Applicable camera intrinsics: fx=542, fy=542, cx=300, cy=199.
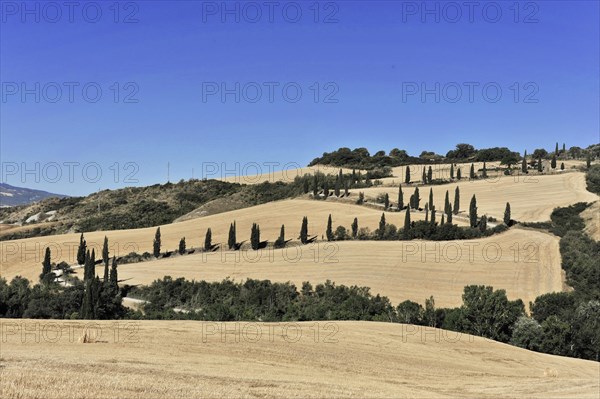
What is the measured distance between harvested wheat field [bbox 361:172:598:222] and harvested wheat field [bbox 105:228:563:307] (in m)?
16.0

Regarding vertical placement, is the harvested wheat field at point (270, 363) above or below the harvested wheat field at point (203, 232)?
below

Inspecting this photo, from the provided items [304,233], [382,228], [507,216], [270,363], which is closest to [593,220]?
[507,216]

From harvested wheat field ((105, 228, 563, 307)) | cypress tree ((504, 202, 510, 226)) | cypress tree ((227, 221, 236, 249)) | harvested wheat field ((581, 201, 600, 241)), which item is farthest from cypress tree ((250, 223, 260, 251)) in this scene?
harvested wheat field ((581, 201, 600, 241))

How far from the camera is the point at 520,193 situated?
118m

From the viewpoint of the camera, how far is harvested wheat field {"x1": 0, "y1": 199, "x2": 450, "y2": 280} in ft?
296

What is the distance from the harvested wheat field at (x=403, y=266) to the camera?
64875 mm

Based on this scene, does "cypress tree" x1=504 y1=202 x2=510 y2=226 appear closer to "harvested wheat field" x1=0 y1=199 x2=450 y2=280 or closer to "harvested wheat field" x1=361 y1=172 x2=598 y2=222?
"harvested wheat field" x1=361 y1=172 x2=598 y2=222

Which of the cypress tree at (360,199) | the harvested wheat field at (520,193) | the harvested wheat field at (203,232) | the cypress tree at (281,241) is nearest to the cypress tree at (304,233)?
the cypress tree at (281,241)

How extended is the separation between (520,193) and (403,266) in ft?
192

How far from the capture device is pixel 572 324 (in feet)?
155

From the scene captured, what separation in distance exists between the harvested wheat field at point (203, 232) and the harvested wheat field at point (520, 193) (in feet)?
44.7

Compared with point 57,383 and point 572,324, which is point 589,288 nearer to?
point 572,324

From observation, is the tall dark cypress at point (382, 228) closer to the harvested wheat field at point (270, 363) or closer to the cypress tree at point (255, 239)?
the cypress tree at point (255, 239)

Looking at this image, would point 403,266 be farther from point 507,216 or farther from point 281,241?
point 507,216
